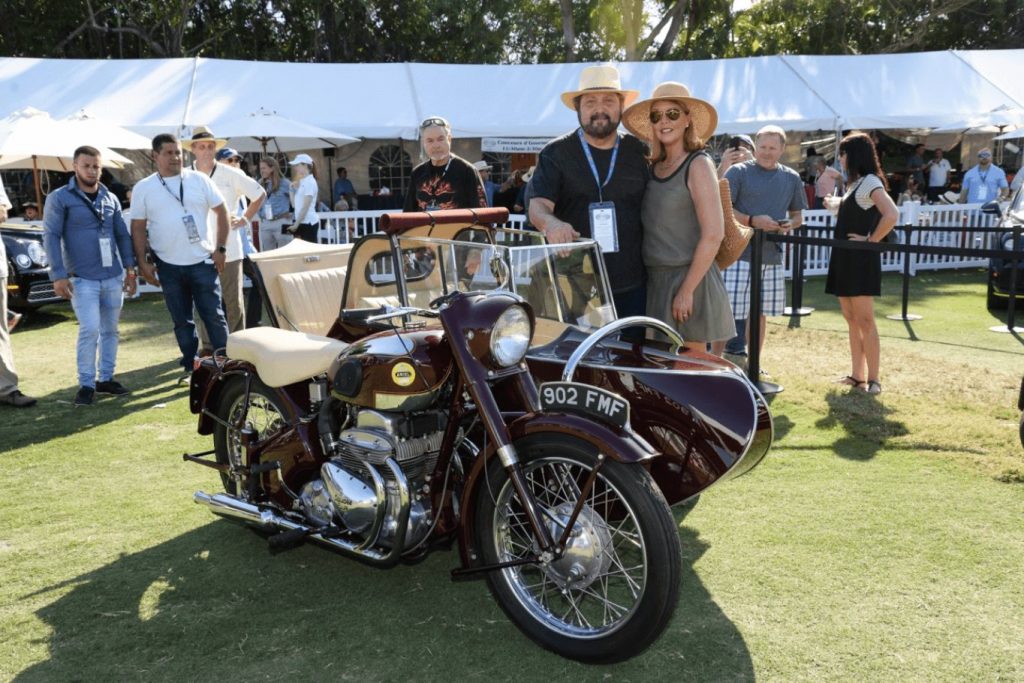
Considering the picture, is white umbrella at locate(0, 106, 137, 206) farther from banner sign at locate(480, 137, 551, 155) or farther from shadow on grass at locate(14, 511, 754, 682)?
shadow on grass at locate(14, 511, 754, 682)

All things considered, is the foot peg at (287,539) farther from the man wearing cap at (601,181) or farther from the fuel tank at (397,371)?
the man wearing cap at (601,181)

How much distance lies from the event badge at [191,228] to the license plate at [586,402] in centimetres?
460

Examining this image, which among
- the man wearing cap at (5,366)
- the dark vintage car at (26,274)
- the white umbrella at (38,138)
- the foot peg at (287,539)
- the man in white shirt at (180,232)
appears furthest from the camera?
the white umbrella at (38,138)

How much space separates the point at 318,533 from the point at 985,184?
50.4 feet

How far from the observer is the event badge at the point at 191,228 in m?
6.62

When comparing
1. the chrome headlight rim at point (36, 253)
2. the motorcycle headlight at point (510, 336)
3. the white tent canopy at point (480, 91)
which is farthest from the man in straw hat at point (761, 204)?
the white tent canopy at point (480, 91)

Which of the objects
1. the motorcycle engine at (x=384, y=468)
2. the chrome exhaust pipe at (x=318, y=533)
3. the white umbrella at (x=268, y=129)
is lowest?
the chrome exhaust pipe at (x=318, y=533)

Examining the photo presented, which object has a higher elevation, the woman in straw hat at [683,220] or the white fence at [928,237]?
the woman in straw hat at [683,220]

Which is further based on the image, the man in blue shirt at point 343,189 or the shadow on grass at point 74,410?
the man in blue shirt at point 343,189

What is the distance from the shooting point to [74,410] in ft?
20.9

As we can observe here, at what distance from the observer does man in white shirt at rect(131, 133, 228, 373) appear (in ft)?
21.6

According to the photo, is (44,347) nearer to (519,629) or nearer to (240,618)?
(240,618)

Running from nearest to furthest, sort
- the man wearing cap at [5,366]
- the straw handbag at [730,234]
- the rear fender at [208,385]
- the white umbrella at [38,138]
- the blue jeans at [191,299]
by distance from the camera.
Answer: the rear fender at [208,385], the straw handbag at [730,234], the man wearing cap at [5,366], the blue jeans at [191,299], the white umbrella at [38,138]

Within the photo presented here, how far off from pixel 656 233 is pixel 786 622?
1962mm
